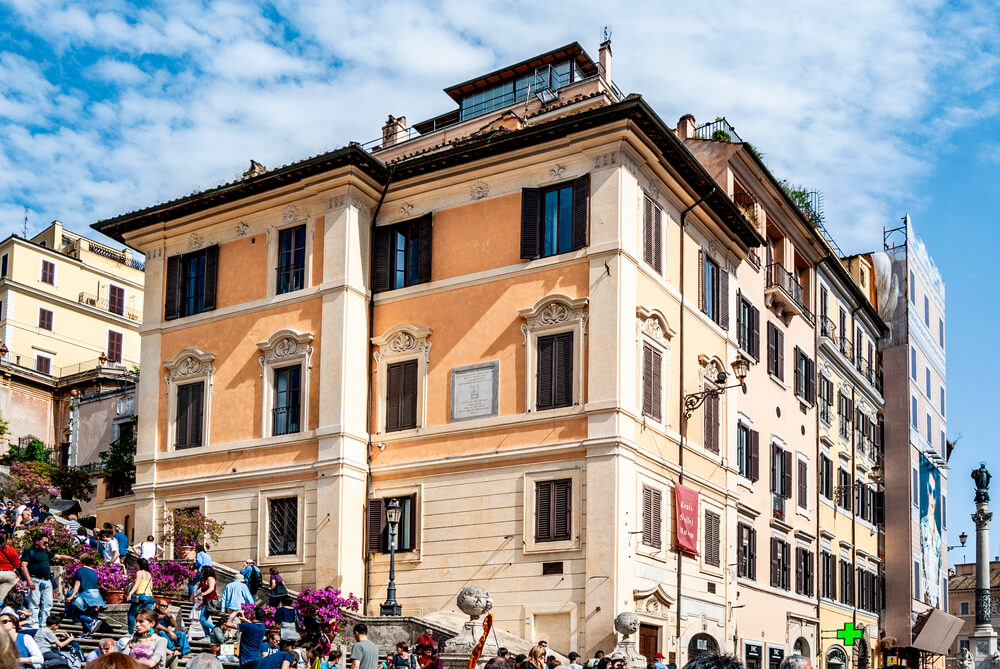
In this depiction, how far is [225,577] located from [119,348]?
39.0 m

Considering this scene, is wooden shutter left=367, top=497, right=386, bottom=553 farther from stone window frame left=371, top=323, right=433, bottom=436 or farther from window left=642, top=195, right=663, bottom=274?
window left=642, top=195, right=663, bottom=274

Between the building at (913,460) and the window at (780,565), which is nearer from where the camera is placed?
the window at (780,565)

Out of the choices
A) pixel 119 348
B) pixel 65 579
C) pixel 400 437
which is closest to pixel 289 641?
pixel 65 579

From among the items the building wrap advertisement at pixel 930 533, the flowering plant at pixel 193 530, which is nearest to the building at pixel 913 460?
the building wrap advertisement at pixel 930 533

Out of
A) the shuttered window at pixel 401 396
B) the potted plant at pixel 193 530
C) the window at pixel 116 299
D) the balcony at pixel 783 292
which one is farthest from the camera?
the window at pixel 116 299

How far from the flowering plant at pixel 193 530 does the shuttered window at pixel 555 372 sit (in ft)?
30.0

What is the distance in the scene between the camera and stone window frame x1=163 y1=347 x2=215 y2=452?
33719 millimetres

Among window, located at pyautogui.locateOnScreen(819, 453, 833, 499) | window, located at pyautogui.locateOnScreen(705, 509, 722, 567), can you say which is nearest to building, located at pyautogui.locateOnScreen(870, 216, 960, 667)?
window, located at pyautogui.locateOnScreen(819, 453, 833, 499)

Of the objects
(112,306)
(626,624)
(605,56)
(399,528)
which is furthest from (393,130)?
(112,306)

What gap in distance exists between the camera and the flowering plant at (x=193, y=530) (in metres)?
32.4

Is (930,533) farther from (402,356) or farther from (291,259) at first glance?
(291,259)

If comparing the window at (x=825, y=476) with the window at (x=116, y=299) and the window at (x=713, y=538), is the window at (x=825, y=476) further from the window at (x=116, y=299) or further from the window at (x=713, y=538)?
the window at (x=116, y=299)

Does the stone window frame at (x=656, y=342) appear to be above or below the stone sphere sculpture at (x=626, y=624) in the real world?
above

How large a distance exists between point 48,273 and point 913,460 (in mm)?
41006
